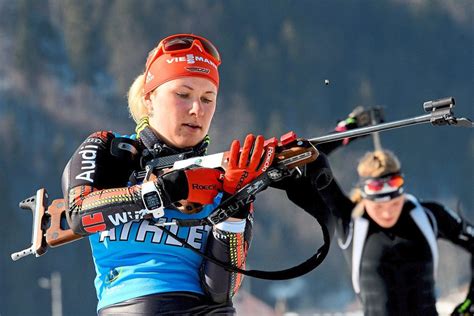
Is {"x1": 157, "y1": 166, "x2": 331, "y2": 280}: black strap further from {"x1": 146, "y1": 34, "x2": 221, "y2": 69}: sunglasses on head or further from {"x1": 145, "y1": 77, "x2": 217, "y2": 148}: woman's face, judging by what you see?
{"x1": 146, "y1": 34, "x2": 221, "y2": 69}: sunglasses on head

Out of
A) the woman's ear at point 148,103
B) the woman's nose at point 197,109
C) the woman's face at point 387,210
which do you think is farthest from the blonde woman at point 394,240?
the woman's nose at point 197,109

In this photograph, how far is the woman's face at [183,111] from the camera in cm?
238

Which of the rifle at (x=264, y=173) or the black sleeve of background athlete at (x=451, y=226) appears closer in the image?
the rifle at (x=264, y=173)

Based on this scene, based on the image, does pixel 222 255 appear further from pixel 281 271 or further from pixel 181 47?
pixel 181 47

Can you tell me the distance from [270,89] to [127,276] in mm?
14172

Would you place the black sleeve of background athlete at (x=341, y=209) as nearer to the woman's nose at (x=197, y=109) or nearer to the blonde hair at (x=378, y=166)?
Answer: the blonde hair at (x=378, y=166)

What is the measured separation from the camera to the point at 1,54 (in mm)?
15461

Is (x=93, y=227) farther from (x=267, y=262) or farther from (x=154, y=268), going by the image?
(x=267, y=262)

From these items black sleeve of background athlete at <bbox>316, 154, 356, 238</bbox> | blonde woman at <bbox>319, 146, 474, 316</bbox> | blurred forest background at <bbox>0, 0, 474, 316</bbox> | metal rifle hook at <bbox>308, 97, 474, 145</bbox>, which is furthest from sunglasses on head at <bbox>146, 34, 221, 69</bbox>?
blurred forest background at <bbox>0, 0, 474, 316</bbox>

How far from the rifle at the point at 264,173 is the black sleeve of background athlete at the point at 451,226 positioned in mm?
2688

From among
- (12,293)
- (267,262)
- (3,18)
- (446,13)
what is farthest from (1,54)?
(446,13)

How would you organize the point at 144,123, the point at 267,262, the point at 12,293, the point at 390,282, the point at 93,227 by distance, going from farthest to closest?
the point at 267,262, the point at 12,293, the point at 390,282, the point at 144,123, the point at 93,227

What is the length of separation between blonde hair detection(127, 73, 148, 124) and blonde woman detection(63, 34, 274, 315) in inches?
2.3

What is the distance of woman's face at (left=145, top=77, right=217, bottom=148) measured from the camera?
2.38m
